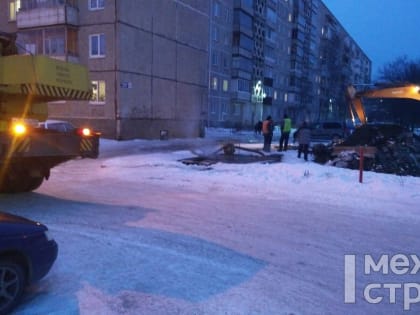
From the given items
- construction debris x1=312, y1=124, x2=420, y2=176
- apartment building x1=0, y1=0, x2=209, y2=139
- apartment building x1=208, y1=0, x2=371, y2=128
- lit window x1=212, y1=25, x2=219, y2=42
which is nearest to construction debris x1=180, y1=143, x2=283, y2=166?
construction debris x1=312, y1=124, x2=420, y2=176

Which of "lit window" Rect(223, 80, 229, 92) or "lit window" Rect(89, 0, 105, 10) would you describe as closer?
"lit window" Rect(89, 0, 105, 10)

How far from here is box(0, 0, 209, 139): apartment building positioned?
1179 inches

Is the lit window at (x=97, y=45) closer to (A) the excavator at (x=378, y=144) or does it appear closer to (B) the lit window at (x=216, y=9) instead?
(A) the excavator at (x=378, y=144)

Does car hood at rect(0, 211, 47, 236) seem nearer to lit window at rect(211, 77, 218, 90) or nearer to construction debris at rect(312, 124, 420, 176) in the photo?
construction debris at rect(312, 124, 420, 176)

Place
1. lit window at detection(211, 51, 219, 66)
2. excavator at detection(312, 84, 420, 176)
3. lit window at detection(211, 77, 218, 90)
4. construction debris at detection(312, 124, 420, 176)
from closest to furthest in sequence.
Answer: construction debris at detection(312, 124, 420, 176)
excavator at detection(312, 84, 420, 176)
lit window at detection(211, 51, 219, 66)
lit window at detection(211, 77, 218, 90)

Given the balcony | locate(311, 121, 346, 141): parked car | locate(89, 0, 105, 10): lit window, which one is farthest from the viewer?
locate(311, 121, 346, 141): parked car

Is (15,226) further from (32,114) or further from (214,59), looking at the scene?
(214,59)

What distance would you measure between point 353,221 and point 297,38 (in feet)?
232

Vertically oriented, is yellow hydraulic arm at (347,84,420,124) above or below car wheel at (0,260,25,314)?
above

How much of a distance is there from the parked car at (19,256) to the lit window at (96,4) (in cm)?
2782

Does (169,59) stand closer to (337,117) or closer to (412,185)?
(412,185)

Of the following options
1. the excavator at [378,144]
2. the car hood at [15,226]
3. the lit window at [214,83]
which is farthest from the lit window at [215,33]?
the car hood at [15,226]

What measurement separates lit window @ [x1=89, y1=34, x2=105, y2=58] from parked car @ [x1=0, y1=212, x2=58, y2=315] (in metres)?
27.2

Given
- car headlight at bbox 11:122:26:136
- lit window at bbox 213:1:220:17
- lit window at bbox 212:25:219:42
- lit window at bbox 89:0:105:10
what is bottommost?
car headlight at bbox 11:122:26:136
